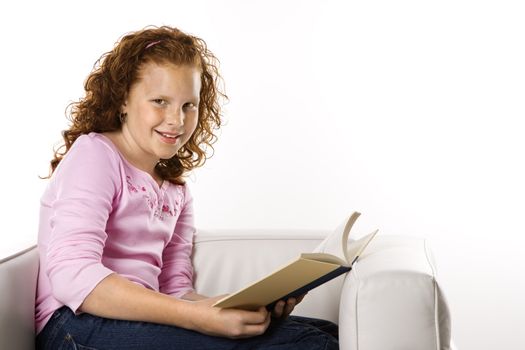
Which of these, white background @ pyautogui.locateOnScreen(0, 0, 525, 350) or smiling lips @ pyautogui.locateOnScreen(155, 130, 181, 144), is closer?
smiling lips @ pyautogui.locateOnScreen(155, 130, 181, 144)

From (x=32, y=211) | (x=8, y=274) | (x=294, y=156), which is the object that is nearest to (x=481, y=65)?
(x=294, y=156)

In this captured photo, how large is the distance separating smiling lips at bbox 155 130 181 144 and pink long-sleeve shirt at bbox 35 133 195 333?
9 cm

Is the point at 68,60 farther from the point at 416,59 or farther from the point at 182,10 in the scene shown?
the point at 416,59

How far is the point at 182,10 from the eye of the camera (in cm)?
313

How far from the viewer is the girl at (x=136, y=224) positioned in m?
1.54

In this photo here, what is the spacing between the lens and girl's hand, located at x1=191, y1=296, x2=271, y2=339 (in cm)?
149

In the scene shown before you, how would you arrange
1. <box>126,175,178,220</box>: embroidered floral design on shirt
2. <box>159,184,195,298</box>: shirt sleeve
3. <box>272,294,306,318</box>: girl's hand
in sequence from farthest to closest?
<box>159,184,195,298</box>: shirt sleeve, <box>126,175,178,220</box>: embroidered floral design on shirt, <box>272,294,306,318</box>: girl's hand

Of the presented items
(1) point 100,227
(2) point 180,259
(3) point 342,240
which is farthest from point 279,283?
(2) point 180,259

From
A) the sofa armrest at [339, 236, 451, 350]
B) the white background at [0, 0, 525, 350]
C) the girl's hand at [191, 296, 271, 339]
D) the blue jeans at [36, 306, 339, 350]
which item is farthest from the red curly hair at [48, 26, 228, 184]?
the white background at [0, 0, 525, 350]

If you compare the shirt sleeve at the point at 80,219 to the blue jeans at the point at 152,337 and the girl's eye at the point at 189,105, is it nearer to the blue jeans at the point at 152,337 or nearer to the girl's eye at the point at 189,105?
the blue jeans at the point at 152,337

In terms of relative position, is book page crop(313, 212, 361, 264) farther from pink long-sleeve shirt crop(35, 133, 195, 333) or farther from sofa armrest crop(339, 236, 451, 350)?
pink long-sleeve shirt crop(35, 133, 195, 333)

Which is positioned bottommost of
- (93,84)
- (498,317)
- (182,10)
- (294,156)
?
(498,317)

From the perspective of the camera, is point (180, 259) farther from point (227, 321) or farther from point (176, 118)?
point (227, 321)

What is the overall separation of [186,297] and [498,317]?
164cm
